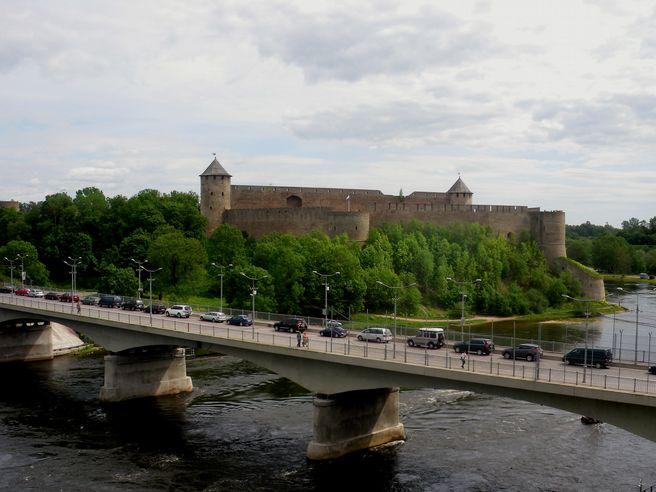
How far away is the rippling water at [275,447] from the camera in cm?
3275

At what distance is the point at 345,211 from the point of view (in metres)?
99.1

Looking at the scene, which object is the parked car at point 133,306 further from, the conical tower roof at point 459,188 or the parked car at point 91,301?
the conical tower roof at point 459,188

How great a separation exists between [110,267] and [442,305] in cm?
3768

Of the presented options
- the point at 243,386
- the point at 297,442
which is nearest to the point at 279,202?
the point at 243,386

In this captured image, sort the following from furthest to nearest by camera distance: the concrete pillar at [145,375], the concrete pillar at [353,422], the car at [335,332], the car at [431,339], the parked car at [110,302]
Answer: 1. the parked car at [110,302]
2. the concrete pillar at [145,375]
3. the car at [335,332]
4. the car at [431,339]
5. the concrete pillar at [353,422]

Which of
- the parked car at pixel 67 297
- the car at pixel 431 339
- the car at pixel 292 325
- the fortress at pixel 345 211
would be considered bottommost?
the parked car at pixel 67 297

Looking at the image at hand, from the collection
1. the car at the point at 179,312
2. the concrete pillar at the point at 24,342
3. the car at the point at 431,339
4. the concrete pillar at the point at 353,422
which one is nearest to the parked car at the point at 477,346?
the car at the point at 431,339

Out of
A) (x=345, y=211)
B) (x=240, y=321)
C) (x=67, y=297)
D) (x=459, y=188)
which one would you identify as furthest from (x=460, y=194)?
(x=240, y=321)

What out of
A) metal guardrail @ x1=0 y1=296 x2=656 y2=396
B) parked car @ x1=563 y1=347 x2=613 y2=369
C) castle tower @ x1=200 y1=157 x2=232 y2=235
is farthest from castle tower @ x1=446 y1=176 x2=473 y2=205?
parked car @ x1=563 y1=347 x2=613 y2=369

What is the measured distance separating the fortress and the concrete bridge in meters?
43.2

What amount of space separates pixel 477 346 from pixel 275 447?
35.8 feet

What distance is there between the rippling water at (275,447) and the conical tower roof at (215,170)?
5441 centimetres

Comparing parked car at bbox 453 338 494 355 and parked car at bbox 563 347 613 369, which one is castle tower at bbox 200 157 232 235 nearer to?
parked car at bbox 453 338 494 355

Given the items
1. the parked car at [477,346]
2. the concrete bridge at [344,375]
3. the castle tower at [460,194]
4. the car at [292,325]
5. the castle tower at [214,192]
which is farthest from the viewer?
the castle tower at [460,194]
